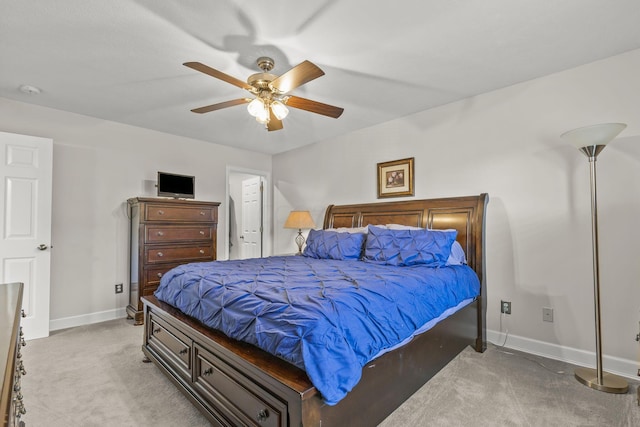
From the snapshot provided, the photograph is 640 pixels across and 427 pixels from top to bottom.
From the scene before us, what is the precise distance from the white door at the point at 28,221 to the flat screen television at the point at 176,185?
1.11 meters

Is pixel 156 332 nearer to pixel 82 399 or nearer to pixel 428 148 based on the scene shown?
pixel 82 399

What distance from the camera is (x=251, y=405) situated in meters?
1.50

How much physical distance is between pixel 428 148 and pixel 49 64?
12.1 feet

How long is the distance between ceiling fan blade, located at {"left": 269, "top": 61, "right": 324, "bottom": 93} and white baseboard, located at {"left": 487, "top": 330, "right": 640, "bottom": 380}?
9.48ft

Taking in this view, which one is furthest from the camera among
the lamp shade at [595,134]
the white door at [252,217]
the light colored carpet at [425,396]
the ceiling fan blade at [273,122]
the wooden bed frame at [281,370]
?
the white door at [252,217]

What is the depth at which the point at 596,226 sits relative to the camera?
7.50ft

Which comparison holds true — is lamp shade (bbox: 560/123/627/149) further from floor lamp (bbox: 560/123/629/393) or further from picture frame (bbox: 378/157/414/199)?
picture frame (bbox: 378/157/414/199)

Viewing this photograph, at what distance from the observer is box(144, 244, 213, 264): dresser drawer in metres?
3.73

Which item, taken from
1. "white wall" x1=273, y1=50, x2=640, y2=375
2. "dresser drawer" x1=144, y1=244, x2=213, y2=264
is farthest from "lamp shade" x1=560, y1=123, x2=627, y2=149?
"dresser drawer" x1=144, y1=244, x2=213, y2=264

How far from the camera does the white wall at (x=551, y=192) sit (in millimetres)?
2418

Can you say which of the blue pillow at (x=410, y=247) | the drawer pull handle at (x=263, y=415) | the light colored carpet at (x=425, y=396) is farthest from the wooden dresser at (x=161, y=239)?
the drawer pull handle at (x=263, y=415)

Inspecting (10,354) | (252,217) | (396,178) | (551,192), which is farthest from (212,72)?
(252,217)

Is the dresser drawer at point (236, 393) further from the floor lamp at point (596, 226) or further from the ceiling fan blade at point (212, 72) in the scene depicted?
the floor lamp at point (596, 226)

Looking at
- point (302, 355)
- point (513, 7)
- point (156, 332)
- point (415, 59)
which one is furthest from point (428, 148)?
point (156, 332)
